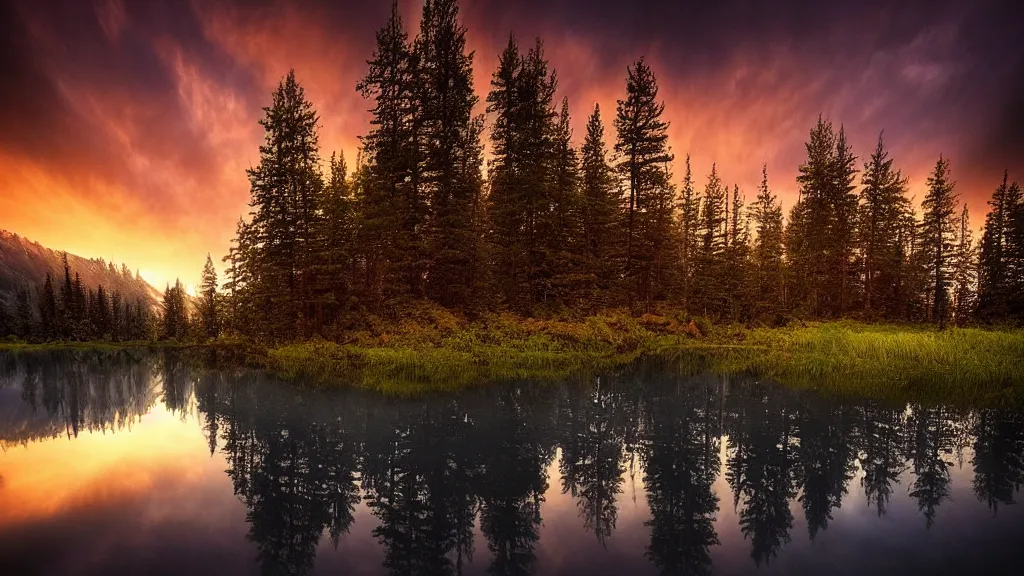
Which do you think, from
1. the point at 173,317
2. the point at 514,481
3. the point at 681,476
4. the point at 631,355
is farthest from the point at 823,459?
the point at 173,317

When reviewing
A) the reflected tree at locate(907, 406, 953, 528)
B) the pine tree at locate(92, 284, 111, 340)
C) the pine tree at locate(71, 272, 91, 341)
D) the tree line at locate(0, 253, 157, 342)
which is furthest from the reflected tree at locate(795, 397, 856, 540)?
the pine tree at locate(92, 284, 111, 340)

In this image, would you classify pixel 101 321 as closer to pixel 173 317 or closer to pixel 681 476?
pixel 173 317

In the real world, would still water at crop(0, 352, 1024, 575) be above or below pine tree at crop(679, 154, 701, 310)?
below

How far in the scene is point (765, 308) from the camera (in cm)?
4000

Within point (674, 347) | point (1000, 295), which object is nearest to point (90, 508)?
point (674, 347)

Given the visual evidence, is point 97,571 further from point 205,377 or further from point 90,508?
point 205,377

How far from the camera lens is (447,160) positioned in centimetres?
2834

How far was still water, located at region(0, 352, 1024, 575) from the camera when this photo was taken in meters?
6.09

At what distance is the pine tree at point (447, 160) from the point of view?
28.2m

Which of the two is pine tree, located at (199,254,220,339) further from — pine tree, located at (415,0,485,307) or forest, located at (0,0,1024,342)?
pine tree, located at (415,0,485,307)

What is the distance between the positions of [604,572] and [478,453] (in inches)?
187

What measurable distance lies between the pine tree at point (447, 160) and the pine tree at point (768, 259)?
27373 millimetres

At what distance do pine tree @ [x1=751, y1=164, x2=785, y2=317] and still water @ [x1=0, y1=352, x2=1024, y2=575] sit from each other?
2964 cm

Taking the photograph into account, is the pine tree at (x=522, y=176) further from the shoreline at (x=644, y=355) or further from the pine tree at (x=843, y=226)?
the pine tree at (x=843, y=226)
